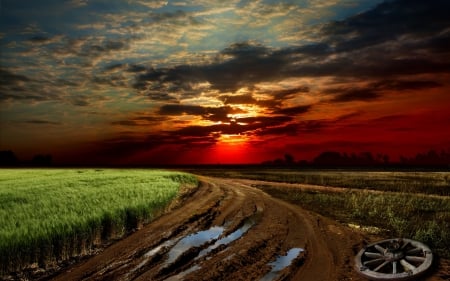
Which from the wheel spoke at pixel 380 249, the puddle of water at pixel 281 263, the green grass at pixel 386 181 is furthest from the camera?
the green grass at pixel 386 181

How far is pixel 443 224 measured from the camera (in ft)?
47.2

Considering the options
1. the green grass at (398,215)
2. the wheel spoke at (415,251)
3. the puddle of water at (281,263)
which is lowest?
the puddle of water at (281,263)

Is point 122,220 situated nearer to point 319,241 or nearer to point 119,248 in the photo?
point 119,248

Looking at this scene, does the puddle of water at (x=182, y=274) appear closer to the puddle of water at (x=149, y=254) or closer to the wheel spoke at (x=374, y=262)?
the puddle of water at (x=149, y=254)

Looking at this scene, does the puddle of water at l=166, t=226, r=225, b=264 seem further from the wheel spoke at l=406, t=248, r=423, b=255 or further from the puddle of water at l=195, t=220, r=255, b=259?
the wheel spoke at l=406, t=248, r=423, b=255

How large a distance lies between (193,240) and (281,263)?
12.5ft

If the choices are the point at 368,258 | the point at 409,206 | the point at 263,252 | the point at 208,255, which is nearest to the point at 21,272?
the point at 208,255

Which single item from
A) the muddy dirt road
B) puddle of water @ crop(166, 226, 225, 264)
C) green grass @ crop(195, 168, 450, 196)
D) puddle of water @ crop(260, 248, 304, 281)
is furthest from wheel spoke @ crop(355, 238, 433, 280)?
green grass @ crop(195, 168, 450, 196)

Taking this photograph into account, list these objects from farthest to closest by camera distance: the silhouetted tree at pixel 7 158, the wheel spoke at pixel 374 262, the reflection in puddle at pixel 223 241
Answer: the silhouetted tree at pixel 7 158
the wheel spoke at pixel 374 262
the reflection in puddle at pixel 223 241

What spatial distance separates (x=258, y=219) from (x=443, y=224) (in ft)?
23.3

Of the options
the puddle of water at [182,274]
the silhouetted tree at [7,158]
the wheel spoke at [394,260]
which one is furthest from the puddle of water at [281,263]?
the silhouetted tree at [7,158]

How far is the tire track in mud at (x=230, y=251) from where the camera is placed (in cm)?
865

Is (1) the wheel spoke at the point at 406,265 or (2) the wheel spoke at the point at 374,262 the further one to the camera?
(2) the wheel spoke at the point at 374,262

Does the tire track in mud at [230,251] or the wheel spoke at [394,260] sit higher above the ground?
the wheel spoke at [394,260]
